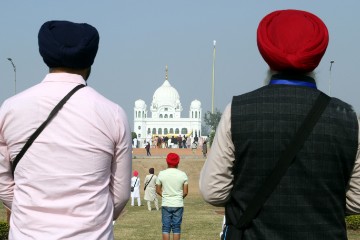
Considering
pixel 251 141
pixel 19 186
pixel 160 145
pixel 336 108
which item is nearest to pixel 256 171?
pixel 251 141

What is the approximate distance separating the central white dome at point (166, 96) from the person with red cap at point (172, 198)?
345 ft

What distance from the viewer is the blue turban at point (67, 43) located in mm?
3410

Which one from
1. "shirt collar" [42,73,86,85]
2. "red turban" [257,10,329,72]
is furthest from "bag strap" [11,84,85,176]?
"red turban" [257,10,329,72]

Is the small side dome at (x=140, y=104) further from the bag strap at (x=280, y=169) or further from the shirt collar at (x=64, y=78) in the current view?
the bag strap at (x=280, y=169)

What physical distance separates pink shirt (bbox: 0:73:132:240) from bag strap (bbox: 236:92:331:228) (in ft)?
1.99

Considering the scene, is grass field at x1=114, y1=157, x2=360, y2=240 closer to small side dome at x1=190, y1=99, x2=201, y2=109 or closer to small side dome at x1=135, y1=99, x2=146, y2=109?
small side dome at x1=190, y1=99, x2=201, y2=109

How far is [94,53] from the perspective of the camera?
3502 millimetres

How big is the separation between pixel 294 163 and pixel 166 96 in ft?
368

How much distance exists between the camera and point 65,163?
3.24m

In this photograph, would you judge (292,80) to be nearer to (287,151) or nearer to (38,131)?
(287,151)

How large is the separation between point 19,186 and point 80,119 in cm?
36

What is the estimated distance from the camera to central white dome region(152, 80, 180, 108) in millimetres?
115375

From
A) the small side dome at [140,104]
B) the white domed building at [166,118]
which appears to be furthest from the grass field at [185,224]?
the small side dome at [140,104]

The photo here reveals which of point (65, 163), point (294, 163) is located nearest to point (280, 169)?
point (294, 163)
